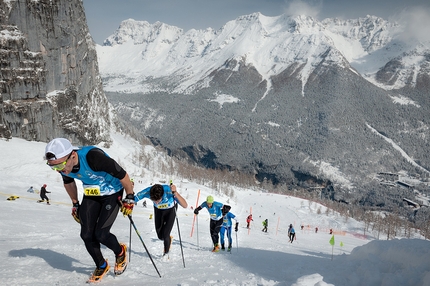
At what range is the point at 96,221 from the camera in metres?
4.82

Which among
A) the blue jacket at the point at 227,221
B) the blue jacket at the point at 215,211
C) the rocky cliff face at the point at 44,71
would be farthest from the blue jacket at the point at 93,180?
the rocky cliff face at the point at 44,71

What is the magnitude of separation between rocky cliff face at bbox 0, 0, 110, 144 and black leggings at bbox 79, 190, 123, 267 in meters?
64.2

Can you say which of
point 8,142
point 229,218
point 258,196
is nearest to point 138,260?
point 229,218

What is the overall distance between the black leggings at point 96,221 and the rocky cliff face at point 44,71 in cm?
6416

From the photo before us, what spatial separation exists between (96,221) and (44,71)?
7113 cm

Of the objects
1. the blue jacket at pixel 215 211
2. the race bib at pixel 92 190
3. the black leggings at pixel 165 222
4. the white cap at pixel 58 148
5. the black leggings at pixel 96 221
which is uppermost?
the white cap at pixel 58 148

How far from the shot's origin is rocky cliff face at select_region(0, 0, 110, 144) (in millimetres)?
56594

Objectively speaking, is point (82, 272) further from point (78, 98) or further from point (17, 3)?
point (78, 98)

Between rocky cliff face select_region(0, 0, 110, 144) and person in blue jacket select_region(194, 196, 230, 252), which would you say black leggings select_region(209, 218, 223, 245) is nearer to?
person in blue jacket select_region(194, 196, 230, 252)

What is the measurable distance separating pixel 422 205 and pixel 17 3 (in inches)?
7517

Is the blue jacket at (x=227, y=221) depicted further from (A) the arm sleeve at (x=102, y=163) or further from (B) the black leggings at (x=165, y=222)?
A: (A) the arm sleeve at (x=102, y=163)

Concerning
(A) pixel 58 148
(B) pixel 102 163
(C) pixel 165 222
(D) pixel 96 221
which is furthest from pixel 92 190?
(C) pixel 165 222

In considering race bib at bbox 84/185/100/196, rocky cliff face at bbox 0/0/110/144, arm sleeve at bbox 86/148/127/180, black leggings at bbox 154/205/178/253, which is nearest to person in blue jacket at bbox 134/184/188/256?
black leggings at bbox 154/205/178/253

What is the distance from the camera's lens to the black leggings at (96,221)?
4.73 metres
